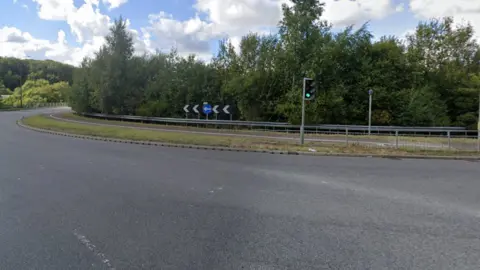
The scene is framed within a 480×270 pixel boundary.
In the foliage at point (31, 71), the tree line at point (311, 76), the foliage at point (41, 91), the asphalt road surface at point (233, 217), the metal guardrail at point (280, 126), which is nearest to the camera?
the asphalt road surface at point (233, 217)

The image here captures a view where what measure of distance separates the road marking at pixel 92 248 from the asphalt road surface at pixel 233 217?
0.07 feet

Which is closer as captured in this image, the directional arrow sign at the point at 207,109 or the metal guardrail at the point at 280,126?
the metal guardrail at the point at 280,126

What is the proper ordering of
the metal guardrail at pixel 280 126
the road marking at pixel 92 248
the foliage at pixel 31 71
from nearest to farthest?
1. the road marking at pixel 92 248
2. the metal guardrail at pixel 280 126
3. the foliage at pixel 31 71

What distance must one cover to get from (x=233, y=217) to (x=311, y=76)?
26054mm

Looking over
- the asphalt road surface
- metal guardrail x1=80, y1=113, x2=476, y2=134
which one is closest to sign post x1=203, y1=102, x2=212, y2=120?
metal guardrail x1=80, y1=113, x2=476, y2=134

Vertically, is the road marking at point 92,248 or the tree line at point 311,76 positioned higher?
the tree line at point 311,76

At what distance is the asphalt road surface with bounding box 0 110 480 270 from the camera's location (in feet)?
13.5

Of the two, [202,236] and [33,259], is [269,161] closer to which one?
[202,236]

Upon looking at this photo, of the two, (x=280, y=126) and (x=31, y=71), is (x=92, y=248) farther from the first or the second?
(x=31, y=71)

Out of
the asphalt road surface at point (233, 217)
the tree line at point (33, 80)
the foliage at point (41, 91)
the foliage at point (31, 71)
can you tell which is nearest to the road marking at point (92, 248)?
the asphalt road surface at point (233, 217)

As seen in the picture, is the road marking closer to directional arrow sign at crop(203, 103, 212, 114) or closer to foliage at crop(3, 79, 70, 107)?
directional arrow sign at crop(203, 103, 212, 114)

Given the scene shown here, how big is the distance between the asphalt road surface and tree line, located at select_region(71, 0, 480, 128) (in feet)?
69.6

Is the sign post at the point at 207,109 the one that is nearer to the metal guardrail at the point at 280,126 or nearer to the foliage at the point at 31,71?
the metal guardrail at the point at 280,126

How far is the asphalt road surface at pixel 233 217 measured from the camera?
4.12 m
